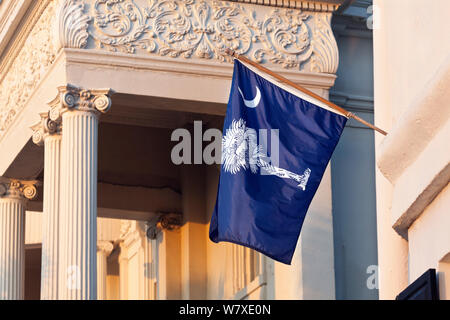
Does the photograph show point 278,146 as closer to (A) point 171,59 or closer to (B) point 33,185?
(A) point 171,59

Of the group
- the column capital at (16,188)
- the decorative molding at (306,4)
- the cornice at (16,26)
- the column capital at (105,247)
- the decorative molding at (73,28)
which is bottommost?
the column capital at (16,188)

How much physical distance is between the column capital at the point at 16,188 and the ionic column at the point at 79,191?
4277mm

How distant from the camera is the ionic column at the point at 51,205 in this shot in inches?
719

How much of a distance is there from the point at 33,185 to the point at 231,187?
35.8 ft

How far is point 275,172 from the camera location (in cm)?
1215

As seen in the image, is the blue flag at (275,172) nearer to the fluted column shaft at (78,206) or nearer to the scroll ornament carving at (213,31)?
A: the fluted column shaft at (78,206)

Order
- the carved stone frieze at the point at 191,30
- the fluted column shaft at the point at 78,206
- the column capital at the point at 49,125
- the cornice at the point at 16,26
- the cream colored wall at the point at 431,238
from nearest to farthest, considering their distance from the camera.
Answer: the cream colored wall at the point at 431,238 → the fluted column shaft at the point at 78,206 → the carved stone frieze at the point at 191,30 → the column capital at the point at 49,125 → the cornice at the point at 16,26

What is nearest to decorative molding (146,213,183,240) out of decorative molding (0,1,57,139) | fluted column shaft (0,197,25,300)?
fluted column shaft (0,197,25,300)

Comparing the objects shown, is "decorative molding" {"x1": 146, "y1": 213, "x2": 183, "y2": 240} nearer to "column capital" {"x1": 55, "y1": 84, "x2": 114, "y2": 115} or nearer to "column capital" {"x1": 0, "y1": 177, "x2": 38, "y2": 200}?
"column capital" {"x1": 0, "y1": 177, "x2": 38, "y2": 200}

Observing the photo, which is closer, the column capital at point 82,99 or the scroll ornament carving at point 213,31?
the column capital at point 82,99

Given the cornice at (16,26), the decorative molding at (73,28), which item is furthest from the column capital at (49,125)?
the cornice at (16,26)

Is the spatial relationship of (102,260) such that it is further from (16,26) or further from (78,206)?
(78,206)

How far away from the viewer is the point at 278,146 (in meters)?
12.2
